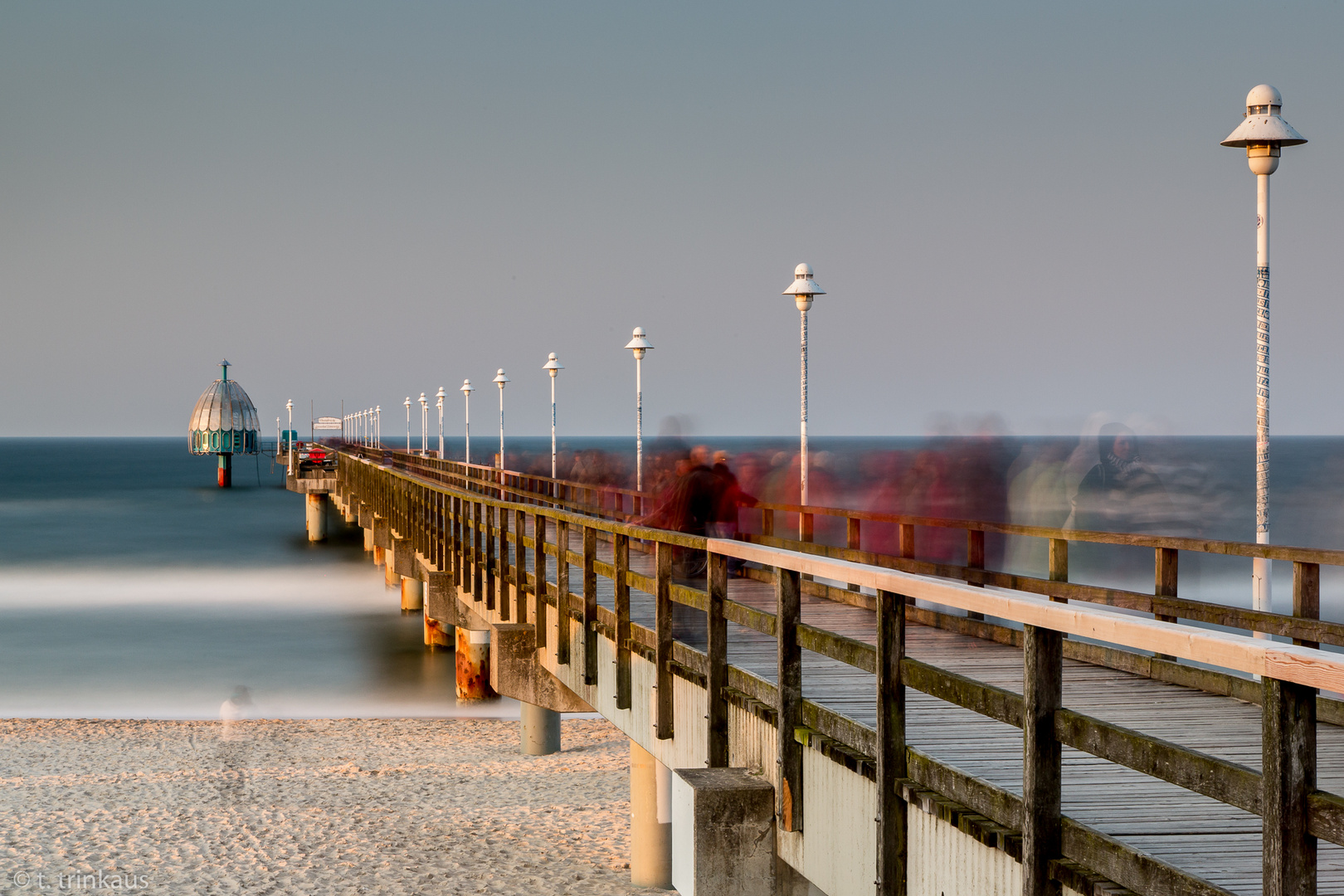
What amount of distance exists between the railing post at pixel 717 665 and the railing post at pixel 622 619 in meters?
1.78

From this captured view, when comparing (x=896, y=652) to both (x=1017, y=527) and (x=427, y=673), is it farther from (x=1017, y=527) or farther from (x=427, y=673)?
(x=427, y=673)

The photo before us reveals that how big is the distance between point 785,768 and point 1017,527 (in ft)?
15.4

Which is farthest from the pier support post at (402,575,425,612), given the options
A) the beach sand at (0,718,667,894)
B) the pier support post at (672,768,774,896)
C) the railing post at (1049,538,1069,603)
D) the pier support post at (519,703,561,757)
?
the pier support post at (672,768,774,896)

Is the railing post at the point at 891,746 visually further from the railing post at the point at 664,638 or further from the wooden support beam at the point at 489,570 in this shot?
the wooden support beam at the point at 489,570

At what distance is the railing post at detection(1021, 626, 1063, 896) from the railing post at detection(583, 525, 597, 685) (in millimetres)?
5588

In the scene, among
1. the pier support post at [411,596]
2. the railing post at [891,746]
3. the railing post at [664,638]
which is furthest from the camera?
the pier support post at [411,596]

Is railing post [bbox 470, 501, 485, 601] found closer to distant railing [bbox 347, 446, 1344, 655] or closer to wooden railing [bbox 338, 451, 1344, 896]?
distant railing [bbox 347, 446, 1344, 655]

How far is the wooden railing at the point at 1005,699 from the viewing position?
2.58 metres

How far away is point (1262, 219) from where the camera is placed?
8.36 meters

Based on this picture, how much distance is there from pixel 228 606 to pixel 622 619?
36.3 meters

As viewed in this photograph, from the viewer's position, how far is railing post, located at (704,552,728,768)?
240 inches

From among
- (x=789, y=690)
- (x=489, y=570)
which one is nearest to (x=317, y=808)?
(x=489, y=570)

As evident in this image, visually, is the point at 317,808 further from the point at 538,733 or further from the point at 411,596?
the point at 411,596

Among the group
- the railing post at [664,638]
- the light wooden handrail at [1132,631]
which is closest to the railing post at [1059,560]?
the railing post at [664,638]
